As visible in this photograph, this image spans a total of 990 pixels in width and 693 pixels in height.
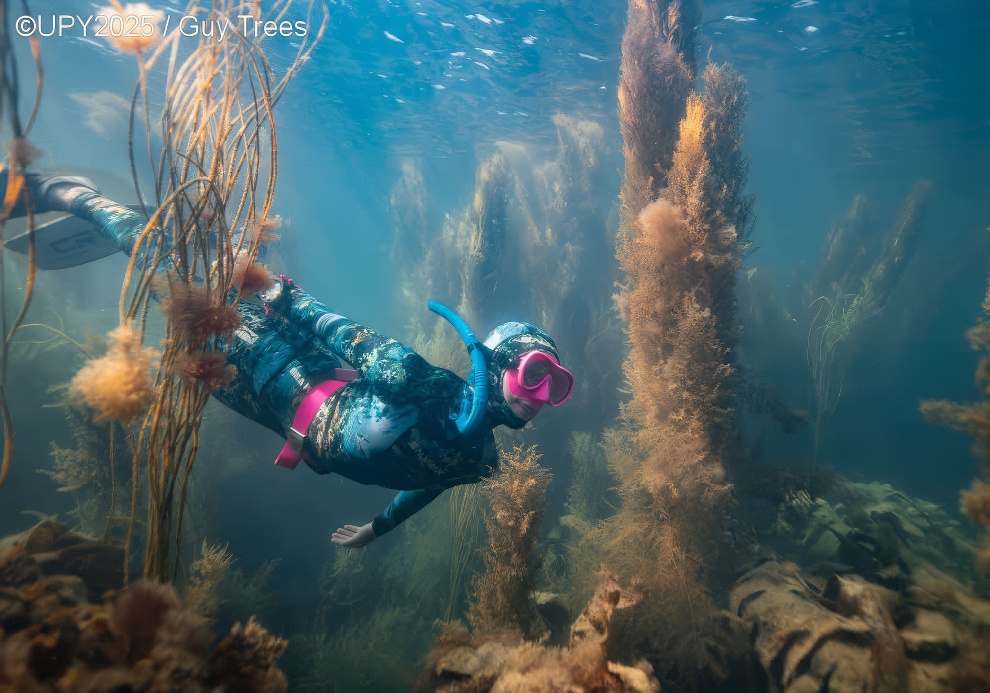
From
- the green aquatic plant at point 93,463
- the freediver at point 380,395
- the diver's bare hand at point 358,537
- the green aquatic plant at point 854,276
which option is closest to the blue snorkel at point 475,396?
the freediver at point 380,395

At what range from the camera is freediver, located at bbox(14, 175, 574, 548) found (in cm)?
264

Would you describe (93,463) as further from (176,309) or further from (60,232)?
(176,309)

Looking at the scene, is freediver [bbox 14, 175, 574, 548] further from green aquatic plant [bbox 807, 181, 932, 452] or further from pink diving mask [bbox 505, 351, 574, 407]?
green aquatic plant [bbox 807, 181, 932, 452]

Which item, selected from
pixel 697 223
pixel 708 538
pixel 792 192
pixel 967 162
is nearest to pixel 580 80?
pixel 697 223

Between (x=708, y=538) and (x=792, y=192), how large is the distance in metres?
51.8

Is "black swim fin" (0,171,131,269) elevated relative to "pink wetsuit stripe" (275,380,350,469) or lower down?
elevated

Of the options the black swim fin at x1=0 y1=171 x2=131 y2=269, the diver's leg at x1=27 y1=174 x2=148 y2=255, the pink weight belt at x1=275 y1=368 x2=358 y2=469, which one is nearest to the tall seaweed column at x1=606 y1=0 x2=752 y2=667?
the pink weight belt at x1=275 y1=368 x2=358 y2=469

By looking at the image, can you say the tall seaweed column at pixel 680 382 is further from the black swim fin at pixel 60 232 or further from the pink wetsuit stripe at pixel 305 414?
the black swim fin at pixel 60 232

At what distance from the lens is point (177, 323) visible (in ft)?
6.78

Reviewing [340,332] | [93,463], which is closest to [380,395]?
[340,332]

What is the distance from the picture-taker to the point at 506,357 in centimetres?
273

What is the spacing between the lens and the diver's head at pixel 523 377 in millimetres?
2557

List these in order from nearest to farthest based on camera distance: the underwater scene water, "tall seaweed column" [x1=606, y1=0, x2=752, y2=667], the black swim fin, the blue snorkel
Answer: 1. the underwater scene water
2. the blue snorkel
3. the black swim fin
4. "tall seaweed column" [x1=606, y1=0, x2=752, y2=667]

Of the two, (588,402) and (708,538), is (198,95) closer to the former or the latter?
(708,538)
